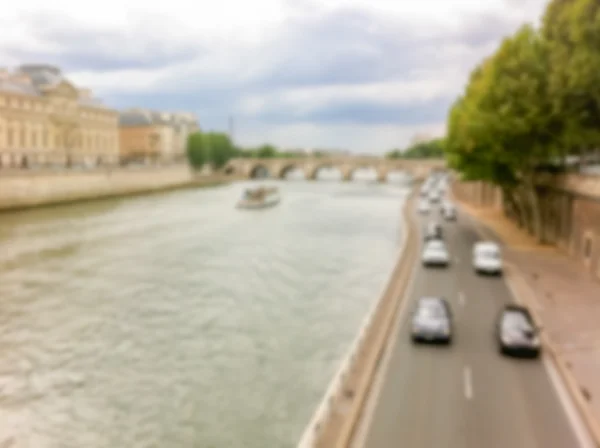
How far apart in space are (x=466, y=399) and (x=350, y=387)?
3415 mm

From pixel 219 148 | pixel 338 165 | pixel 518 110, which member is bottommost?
pixel 338 165

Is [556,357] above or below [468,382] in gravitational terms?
above

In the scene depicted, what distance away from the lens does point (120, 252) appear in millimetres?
48219

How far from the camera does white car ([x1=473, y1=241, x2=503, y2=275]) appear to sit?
36.0 m

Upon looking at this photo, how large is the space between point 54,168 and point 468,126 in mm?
58168

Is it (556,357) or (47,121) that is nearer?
(556,357)

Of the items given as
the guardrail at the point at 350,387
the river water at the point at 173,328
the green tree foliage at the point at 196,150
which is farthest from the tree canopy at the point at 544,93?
the green tree foliage at the point at 196,150

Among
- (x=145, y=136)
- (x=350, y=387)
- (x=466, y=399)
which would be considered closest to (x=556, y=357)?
(x=466, y=399)

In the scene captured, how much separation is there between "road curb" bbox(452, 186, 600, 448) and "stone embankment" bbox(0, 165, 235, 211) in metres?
56.2

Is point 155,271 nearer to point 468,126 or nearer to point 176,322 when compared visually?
point 176,322

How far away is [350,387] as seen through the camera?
17953 millimetres

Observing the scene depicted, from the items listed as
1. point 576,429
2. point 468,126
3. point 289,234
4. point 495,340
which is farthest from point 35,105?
point 576,429

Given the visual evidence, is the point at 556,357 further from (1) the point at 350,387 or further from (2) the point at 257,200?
(2) the point at 257,200

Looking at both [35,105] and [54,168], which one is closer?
[54,168]
